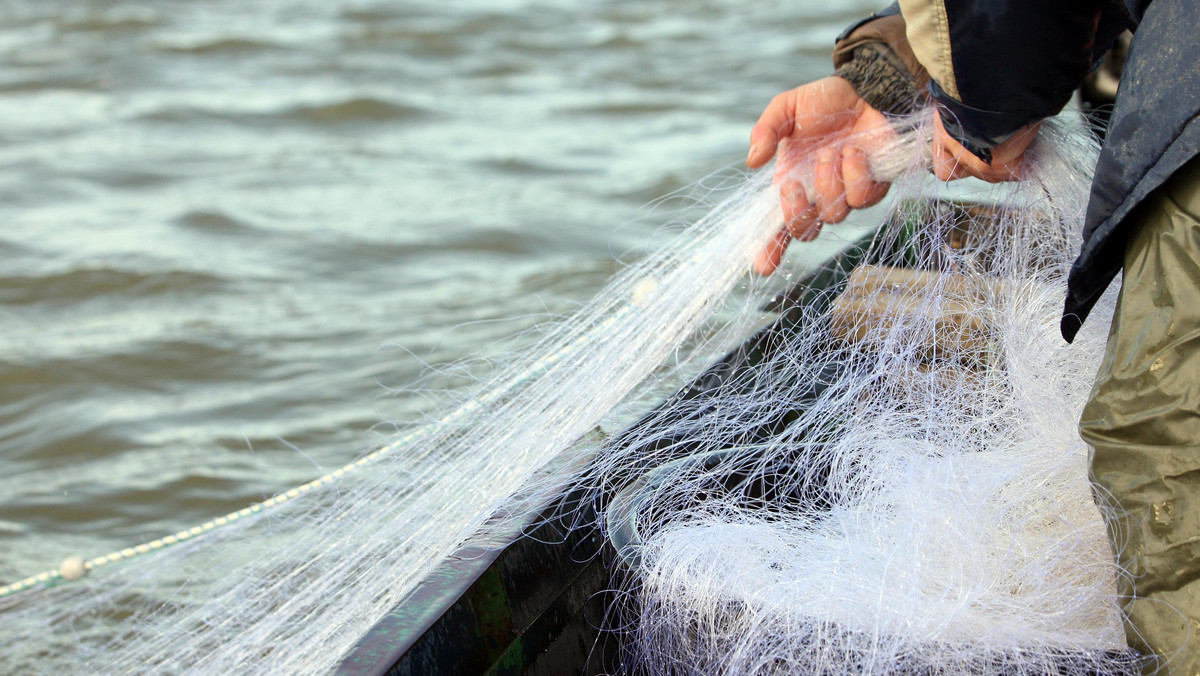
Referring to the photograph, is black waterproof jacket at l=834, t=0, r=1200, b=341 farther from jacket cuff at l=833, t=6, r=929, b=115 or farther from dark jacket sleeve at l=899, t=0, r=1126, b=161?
jacket cuff at l=833, t=6, r=929, b=115

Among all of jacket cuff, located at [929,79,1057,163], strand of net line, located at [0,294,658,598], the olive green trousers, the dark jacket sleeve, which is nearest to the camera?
the olive green trousers

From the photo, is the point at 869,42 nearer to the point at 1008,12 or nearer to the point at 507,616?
the point at 1008,12

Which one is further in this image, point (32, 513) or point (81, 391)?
point (81, 391)

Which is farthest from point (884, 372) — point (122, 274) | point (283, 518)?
point (122, 274)

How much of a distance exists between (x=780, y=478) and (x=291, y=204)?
171 inches

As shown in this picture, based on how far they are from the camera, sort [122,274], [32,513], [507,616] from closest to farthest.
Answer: [507,616]
[32,513]
[122,274]

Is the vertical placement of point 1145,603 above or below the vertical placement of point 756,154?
below

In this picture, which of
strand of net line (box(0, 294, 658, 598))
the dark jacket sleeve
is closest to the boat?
strand of net line (box(0, 294, 658, 598))

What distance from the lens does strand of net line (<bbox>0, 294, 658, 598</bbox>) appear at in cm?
191

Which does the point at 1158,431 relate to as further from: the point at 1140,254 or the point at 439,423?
the point at 439,423

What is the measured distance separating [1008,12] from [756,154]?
2.30ft

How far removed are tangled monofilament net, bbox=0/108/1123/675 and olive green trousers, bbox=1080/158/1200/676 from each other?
131 mm

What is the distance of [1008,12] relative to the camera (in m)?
1.41

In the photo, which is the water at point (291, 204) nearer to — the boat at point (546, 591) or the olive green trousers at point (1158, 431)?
the boat at point (546, 591)
